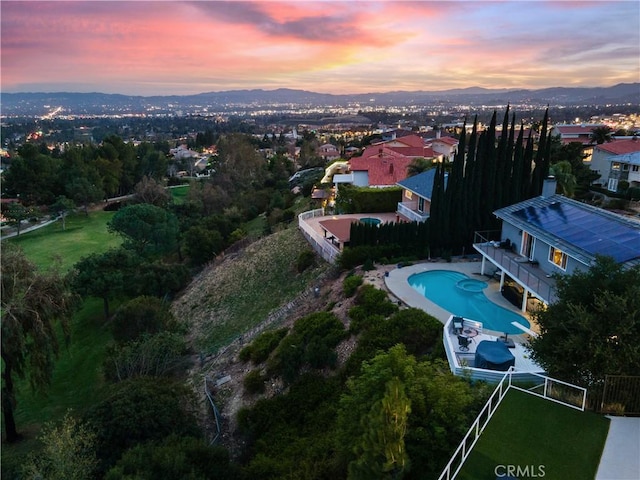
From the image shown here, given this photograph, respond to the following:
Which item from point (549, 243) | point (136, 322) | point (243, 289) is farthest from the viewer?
point (243, 289)

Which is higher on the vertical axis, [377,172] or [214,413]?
[377,172]

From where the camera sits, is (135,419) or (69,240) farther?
(69,240)

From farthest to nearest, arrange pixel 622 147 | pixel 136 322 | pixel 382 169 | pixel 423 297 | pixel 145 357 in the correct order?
pixel 622 147 → pixel 382 169 → pixel 136 322 → pixel 145 357 → pixel 423 297

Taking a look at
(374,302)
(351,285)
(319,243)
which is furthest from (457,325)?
(319,243)

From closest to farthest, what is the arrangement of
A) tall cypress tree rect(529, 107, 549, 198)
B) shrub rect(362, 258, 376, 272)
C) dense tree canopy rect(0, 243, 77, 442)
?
dense tree canopy rect(0, 243, 77, 442) → shrub rect(362, 258, 376, 272) → tall cypress tree rect(529, 107, 549, 198)

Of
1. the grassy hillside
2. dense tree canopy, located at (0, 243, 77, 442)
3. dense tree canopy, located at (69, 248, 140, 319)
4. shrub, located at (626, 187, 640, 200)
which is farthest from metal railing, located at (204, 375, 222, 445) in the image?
shrub, located at (626, 187, 640, 200)

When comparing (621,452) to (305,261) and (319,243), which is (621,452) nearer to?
(305,261)

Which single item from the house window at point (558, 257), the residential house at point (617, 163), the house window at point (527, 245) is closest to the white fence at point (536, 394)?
the house window at point (558, 257)

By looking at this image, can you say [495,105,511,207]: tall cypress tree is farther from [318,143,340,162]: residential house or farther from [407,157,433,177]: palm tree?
[318,143,340,162]: residential house
